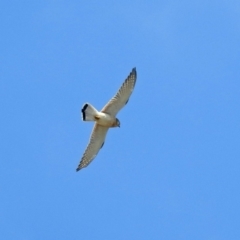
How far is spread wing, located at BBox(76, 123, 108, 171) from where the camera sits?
36.6m

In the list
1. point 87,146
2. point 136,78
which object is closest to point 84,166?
point 87,146

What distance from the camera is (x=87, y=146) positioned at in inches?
1444

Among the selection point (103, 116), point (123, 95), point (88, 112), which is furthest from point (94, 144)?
point (123, 95)

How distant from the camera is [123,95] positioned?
118 feet

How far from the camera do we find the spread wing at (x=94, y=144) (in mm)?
36600

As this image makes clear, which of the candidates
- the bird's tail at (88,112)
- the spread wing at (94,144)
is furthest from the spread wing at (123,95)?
the spread wing at (94,144)

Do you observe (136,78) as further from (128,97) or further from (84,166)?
(84,166)

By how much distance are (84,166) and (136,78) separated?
2812mm

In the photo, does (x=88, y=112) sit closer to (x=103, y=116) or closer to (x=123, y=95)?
(x=103, y=116)

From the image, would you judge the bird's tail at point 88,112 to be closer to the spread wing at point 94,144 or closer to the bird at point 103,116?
the bird at point 103,116

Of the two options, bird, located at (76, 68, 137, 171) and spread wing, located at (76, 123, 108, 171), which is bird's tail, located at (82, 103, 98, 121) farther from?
spread wing, located at (76, 123, 108, 171)

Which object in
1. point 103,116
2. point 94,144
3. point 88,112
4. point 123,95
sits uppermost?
point 123,95

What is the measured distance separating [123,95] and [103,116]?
79 centimetres

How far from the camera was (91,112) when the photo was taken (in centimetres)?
3584
